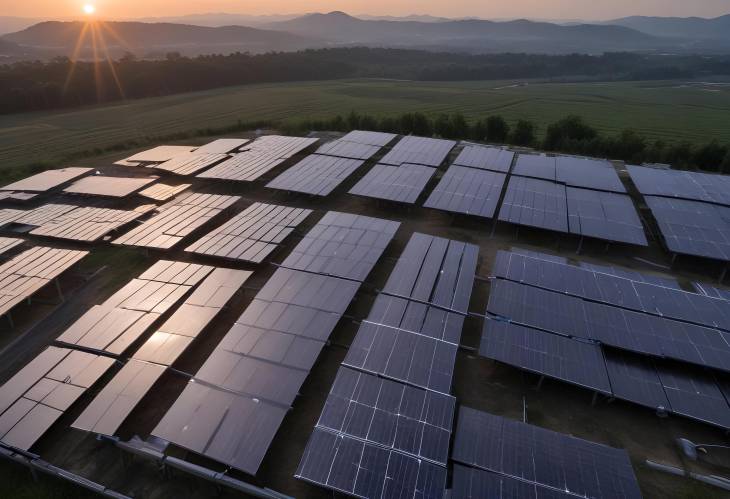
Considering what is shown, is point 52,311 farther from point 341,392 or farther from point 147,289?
point 341,392

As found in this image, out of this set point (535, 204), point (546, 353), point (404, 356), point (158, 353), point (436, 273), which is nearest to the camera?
point (404, 356)

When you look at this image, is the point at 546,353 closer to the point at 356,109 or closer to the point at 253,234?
the point at 253,234

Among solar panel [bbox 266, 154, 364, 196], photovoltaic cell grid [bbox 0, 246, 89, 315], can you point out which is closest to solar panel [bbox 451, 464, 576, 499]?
photovoltaic cell grid [bbox 0, 246, 89, 315]

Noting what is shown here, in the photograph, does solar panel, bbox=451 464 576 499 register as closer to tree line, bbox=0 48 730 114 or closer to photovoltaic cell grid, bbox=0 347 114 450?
photovoltaic cell grid, bbox=0 347 114 450

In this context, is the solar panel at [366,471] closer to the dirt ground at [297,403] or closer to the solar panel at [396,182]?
the dirt ground at [297,403]

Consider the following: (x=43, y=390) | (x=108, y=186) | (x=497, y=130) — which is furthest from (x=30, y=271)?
(x=497, y=130)

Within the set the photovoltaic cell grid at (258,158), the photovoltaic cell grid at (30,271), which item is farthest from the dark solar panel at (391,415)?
the photovoltaic cell grid at (258,158)
